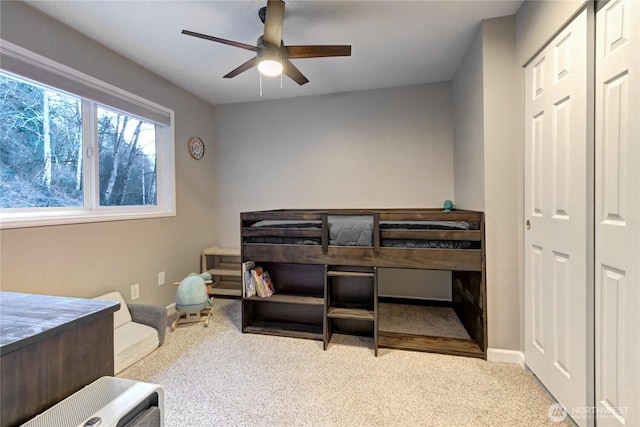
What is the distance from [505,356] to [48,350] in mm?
2355

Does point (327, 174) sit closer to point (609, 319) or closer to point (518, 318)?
point (518, 318)

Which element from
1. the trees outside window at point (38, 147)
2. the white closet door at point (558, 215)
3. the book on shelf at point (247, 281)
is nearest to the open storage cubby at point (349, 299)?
the book on shelf at point (247, 281)

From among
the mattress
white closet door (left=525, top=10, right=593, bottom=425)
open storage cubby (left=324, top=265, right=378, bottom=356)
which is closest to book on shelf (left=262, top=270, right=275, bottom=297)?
the mattress

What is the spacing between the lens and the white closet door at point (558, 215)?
4.22 ft

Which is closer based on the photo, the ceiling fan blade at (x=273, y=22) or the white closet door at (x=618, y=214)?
the white closet door at (x=618, y=214)

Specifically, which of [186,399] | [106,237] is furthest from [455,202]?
[106,237]

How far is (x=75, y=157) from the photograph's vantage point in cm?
207

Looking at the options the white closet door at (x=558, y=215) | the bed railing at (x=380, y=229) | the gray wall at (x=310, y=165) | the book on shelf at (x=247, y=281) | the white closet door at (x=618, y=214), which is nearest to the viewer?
the white closet door at (x=618, y=214)

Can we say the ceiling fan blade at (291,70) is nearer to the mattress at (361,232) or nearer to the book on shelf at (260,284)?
the mattress at (361,232)

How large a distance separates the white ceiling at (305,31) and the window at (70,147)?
40 cm

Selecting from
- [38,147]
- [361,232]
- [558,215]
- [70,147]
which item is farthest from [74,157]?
[558,215]

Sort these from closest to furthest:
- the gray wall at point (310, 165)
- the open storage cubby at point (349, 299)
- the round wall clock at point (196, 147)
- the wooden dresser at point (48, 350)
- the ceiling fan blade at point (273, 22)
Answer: the wooden dresser at point (48, 350), the ceiling fan blade at point (273, 22), the gray wall at point (310, 165), the open storage cubby at point (349, 299), the round wall clock at point (196, 147)

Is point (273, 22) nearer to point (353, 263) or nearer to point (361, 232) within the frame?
point (361, 232)

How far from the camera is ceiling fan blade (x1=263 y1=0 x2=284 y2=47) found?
158 centimetres
